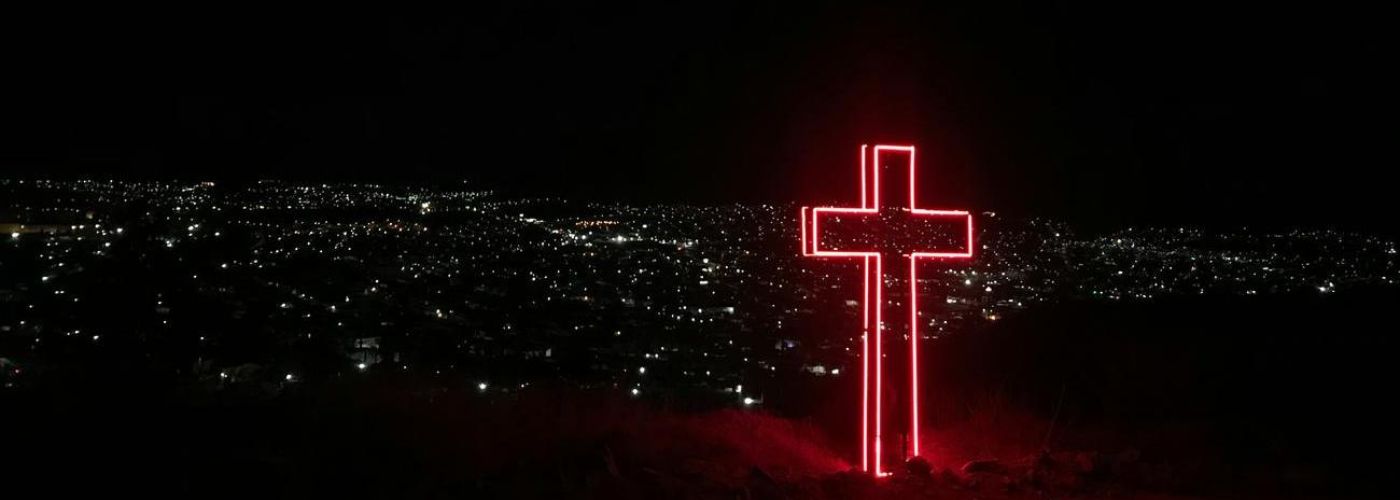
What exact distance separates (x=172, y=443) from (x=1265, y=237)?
27.0 m

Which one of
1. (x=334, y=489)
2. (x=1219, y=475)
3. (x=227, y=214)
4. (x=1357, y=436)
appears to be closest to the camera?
(x=334, y=489)

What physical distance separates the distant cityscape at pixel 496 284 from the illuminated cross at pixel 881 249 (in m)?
3.59

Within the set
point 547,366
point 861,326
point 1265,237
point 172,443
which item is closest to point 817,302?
point 547,366

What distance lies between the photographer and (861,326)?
896 centimetres

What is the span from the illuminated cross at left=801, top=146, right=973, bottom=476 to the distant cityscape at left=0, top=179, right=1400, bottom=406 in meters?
3.59

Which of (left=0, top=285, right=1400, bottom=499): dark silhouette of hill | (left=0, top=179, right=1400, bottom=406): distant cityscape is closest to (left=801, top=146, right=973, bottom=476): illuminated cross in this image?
(left=0, top=285, right=1400, bottom=499): dark silhouette of hill

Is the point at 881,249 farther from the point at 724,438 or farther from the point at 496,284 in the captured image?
the point at 496,284

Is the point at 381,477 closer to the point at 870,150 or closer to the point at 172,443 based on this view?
the point at 172,443

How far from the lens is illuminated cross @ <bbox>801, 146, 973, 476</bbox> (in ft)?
28.8

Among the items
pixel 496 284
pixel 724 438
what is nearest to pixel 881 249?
pixel 724 438

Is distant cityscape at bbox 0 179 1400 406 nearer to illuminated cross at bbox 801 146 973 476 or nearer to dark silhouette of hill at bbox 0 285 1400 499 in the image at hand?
dark silhouette of hill at bbox 0 285 1400 499

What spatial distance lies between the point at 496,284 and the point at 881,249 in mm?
19979

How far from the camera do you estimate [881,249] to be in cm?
890

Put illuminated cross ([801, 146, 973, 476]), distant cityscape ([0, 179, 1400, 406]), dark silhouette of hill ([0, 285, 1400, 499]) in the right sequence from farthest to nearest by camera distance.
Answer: distant cityscape ([0, 179, 1400, 406]), illuminated cross ([801, 146, 973, 476]), dark silhouette of hill ([0, 285, 1400, 499])
